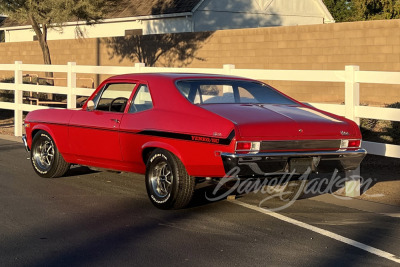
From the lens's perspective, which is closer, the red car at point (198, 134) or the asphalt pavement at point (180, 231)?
the asphalt pavement at point (180, 231)

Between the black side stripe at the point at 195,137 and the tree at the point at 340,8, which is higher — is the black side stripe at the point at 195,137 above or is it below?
below

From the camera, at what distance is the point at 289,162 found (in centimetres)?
804

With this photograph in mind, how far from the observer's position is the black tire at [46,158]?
34.6 ft

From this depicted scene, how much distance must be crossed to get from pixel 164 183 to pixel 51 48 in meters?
27.2

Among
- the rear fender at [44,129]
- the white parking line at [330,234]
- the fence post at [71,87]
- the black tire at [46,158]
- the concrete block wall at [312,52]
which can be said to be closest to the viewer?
the white parking line at [330,234]

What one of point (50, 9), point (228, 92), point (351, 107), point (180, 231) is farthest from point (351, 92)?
point (50, 9)

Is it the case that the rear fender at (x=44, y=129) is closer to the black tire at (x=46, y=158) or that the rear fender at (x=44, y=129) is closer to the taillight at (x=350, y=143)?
the black tire at (x=46, y=158)

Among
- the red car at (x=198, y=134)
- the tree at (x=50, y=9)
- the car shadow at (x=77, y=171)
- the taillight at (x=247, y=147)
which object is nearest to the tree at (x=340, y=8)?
the tree at (x=50, y=9)

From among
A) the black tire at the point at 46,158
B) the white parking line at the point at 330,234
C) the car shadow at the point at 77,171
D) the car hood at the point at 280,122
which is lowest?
the white parking line at the point at 330,234

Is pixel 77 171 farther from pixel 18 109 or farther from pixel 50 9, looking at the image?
pixel 50 9

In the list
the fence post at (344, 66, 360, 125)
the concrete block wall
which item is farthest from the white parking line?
the concrete block wall

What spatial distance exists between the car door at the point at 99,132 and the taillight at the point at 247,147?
2075mm

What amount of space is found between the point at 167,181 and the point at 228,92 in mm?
1418

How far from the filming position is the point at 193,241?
7105mm
